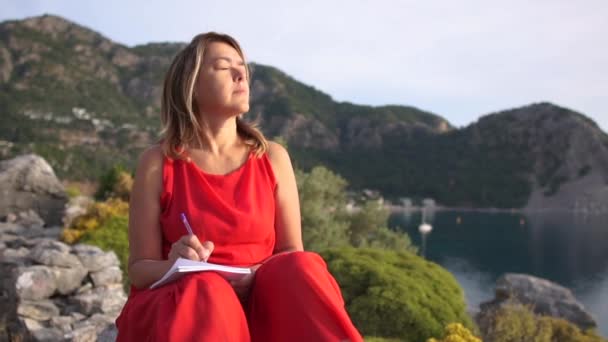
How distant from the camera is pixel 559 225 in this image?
196 ft

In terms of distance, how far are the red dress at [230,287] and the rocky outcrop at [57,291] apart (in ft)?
6.46

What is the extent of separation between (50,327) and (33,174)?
5223mm

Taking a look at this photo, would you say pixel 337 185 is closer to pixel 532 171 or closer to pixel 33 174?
pixel 33 174

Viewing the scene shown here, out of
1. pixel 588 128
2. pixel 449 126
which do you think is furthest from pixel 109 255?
pixel 449 126

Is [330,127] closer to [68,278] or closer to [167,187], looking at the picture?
[68,278]

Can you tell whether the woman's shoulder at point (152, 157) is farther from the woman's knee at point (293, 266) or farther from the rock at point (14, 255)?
the rock at point (14, 255)

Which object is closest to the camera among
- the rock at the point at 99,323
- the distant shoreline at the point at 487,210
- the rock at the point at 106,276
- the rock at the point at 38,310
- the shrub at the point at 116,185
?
the rock at the point at 99,323

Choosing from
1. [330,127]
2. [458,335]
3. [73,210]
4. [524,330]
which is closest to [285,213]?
[458,335]

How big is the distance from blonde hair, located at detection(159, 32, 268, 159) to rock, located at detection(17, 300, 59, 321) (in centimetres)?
291

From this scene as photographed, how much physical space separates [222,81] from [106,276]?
3586mm

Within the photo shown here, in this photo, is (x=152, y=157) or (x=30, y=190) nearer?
(x=152, y=157)

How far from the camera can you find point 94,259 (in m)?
4.91

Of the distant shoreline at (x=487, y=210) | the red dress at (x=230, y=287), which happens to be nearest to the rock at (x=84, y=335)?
the red dress at (x=230, y=287)

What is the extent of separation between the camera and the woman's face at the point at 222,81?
196 centimetres
